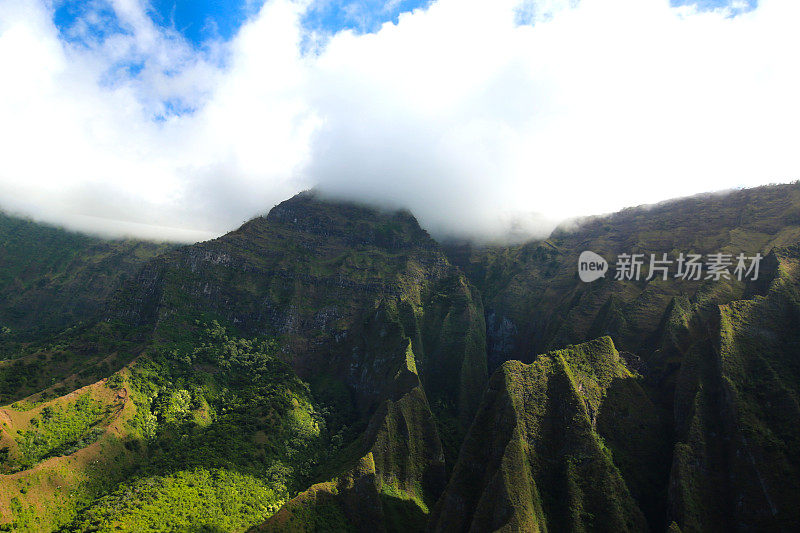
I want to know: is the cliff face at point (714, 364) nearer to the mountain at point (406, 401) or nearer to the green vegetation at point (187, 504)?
the mountain at point (406, 401)

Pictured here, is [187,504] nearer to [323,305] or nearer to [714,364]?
[323,305]

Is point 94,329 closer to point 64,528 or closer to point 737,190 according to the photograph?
point 64,528

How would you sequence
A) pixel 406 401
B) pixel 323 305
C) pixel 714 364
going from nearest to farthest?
pixel 714 364 → pixel 406 401 → pixel 323 305

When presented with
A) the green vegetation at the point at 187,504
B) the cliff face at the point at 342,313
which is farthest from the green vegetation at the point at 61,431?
the cliff face at the point at 342,313

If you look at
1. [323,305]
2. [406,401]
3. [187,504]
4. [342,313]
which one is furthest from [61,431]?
[342,313]

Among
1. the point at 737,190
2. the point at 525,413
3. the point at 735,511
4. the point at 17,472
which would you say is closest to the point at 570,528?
the point at 525,413

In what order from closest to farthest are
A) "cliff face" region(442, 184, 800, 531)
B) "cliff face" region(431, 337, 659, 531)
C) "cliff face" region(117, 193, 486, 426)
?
"cliff face" region(431, 337, 659, 531)
"cliff face" region(442, 184, 800, 531)
"cliff face" region(117, 193, 486, 426)

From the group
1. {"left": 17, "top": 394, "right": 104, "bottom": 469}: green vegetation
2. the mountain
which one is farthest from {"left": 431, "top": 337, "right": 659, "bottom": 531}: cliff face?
{"left": 17, "top": 394, "right": 104, "bottom": 469}: green vegetation

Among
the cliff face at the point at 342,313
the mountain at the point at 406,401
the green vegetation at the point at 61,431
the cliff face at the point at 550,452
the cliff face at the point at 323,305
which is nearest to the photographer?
the cliff face at the point at 550,452

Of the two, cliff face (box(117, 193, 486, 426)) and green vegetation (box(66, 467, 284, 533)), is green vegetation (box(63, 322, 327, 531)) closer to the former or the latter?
green vegetation (box(66, 467, 284, 533))
